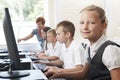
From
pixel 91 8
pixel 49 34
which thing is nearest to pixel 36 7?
pixel 49 34

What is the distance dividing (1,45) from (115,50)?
14.0 feet

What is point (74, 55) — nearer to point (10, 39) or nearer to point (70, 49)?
point (70, 49)

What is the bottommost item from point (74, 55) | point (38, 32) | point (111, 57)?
point (38, 32)

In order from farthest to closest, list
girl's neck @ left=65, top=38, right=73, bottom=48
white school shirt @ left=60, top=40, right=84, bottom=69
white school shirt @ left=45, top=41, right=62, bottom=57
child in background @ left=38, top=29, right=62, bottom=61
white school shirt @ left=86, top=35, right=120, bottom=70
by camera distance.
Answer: child in background @ left=38, top=29, right=62, bottom=61, white school shirt @ left=45, top=41, right=62, bottom=57, girl's neck @ left=65, top=38, right=73, bottom=48, white school shirt @ left=60, top=40, right=84, bottom=69, white school shirt @ left=86, top=35, right=120, bottom=70

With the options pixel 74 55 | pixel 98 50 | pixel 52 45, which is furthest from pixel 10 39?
pixel 52 45

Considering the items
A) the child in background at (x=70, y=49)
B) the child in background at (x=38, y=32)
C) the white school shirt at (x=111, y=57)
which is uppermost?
the white school shirt at (x=111, y=57)

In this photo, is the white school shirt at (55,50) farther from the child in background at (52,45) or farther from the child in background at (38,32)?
the child in background at (38,32)

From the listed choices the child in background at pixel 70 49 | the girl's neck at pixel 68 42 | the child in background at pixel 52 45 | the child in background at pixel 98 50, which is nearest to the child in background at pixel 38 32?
the child in background at pixel 52 45

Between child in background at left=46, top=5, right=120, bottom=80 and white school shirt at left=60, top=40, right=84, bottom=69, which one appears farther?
white school shirt at left=60, top=40, right=84, bottom=69

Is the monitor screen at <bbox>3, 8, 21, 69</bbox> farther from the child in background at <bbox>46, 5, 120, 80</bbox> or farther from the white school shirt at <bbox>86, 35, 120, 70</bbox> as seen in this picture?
the white school shirt at <bbox>86, 35, 120, 70</bbox>

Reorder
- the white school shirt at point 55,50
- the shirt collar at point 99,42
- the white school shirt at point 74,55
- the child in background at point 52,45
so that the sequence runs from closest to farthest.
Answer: the shirt collar at point 99,42
the white school shirt at point 74,55
the white school shirt at point 55,50
the child in background at point 52,45

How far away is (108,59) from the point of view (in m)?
1.38

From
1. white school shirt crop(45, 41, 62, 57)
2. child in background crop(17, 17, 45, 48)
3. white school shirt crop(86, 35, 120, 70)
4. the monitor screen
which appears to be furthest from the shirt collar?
child in background crop(17, 17, 45, 48)

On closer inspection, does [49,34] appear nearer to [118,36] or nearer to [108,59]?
[118,36]
